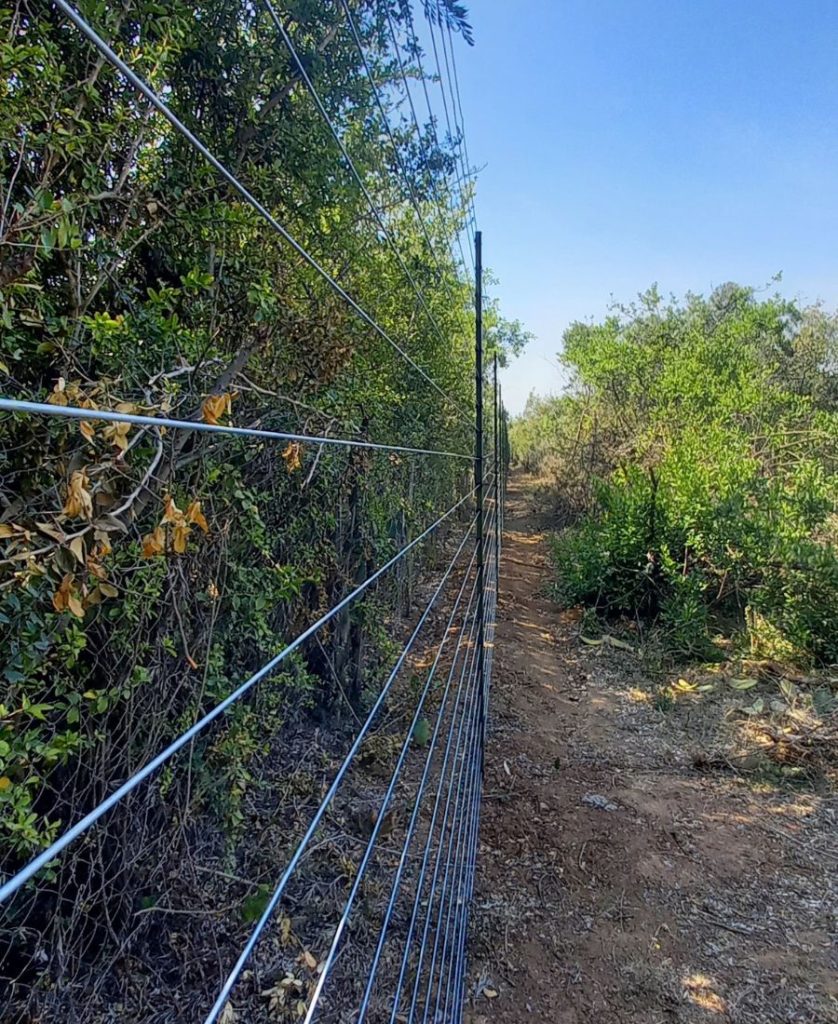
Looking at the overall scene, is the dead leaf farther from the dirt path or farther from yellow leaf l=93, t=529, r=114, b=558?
yellow leaf l=93, t=529, r=114, b=558

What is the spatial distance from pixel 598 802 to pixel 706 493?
115 inches

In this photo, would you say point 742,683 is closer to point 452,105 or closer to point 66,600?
point 452,105

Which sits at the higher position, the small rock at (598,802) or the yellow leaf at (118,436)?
the yellow leaf at (118,436)

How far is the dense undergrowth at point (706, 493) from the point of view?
3.87m

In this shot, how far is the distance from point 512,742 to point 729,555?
2.40m

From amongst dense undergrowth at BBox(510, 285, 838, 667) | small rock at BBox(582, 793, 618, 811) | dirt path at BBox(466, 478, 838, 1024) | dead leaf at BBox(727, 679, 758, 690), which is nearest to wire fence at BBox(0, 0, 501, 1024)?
dirt path at BBox(466, 478, 838, 1024)

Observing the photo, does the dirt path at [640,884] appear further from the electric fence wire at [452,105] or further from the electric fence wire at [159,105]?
the electric fence wire at [452,105]

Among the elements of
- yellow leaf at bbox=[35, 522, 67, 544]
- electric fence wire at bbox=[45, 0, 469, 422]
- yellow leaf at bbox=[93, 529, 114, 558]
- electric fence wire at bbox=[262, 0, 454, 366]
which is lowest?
yellow leaf at bbox=[93, 529, 114, 558]

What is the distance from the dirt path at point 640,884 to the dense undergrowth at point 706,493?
3.76 ft

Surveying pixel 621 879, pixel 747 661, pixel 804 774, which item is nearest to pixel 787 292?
pixel 747 661

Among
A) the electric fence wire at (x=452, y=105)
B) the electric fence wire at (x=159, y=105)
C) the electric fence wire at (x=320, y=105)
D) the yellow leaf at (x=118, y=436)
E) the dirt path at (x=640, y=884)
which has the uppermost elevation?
the electric fence wire at (x=452, y=105)

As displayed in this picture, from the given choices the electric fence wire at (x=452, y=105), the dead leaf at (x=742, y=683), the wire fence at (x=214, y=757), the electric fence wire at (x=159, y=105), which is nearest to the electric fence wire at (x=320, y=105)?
the wire fence at (x=214, y=757)

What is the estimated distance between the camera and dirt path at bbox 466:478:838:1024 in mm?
1722

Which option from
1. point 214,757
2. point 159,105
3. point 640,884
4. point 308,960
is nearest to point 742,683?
point 640,884
